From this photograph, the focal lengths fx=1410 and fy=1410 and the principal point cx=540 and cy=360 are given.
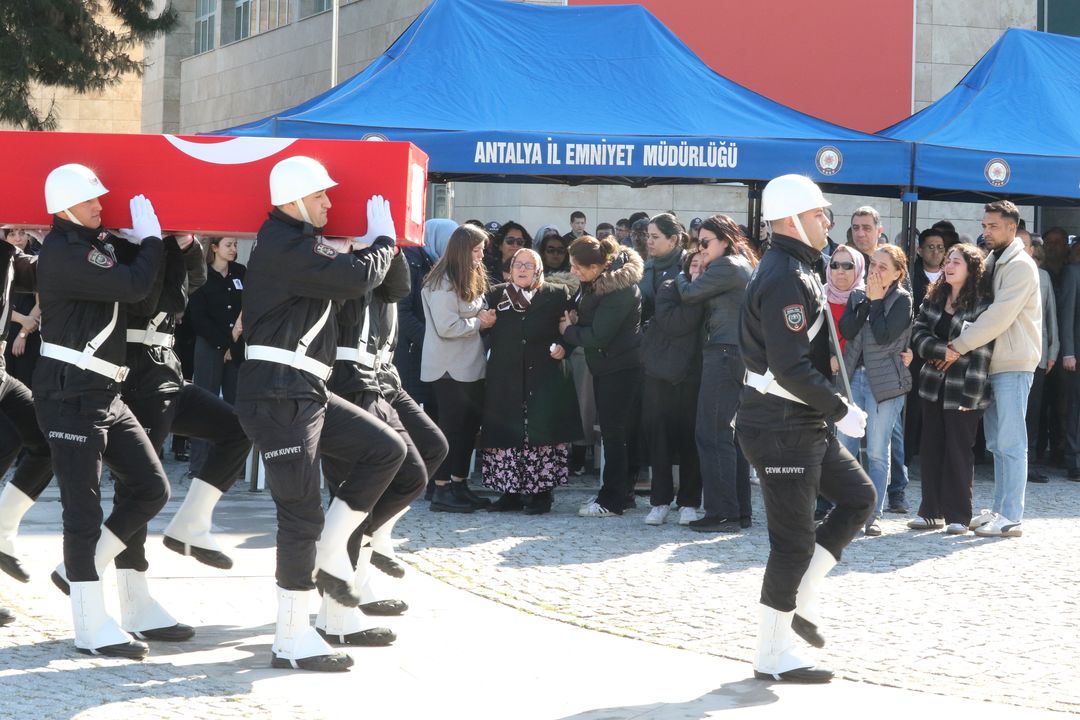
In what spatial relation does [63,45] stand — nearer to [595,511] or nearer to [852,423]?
[595,511]

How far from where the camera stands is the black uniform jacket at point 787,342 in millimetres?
5520

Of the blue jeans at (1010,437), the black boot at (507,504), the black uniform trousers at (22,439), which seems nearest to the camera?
the black uniform trousers at (22,439)

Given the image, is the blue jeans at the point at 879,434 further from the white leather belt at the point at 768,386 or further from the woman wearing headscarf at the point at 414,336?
the white leather belt at the point at 768,386

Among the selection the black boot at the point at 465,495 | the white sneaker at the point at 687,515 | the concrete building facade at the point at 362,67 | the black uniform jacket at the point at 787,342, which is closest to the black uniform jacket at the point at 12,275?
the black uniform jacket at the point at 787,342

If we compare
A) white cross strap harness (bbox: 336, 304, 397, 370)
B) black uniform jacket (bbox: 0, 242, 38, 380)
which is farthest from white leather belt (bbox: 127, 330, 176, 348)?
white cross strap harness (bbox: 336, 304, 397, 370)

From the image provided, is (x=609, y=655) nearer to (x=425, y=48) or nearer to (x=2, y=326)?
(x=2, y=326)

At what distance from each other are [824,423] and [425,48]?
7.52 m

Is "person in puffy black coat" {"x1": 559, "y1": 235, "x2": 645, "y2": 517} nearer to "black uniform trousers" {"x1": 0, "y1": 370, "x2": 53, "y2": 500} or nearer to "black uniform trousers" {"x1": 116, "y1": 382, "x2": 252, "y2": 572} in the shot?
"black uniform trousers" {"x1": 116, "y1": 382, "x2": 252, "y2": 572}

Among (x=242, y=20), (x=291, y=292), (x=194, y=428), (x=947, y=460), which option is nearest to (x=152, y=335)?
(x=194, y=428)

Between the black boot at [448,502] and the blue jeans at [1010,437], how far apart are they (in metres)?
3.54

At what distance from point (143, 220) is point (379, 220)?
101 centimetres

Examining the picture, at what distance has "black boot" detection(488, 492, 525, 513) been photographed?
388 inches

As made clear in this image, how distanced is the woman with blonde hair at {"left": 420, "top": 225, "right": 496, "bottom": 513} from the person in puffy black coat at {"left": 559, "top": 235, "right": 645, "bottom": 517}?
2.09 ft

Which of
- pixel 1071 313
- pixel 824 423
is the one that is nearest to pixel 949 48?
pixel 1071 313
